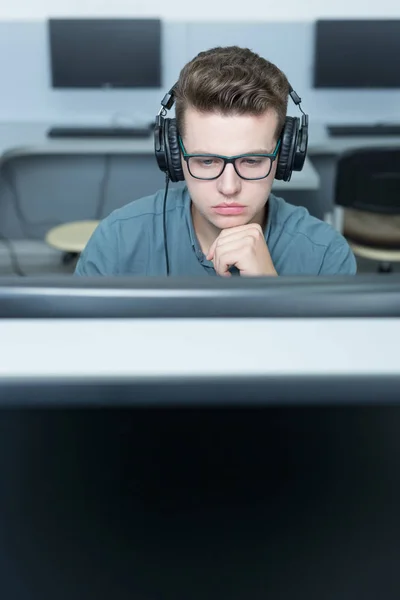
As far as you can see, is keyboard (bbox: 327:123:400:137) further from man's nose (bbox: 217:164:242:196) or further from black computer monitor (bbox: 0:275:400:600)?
black computer monitor (bbox: 0:275:400:600)

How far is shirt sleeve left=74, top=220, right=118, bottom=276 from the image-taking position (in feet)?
4.33

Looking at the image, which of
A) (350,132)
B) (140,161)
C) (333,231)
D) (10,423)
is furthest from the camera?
(140,161)

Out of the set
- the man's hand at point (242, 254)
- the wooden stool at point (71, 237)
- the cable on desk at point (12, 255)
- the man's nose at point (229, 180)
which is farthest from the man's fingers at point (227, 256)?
the cable on desk at point (12, 255)

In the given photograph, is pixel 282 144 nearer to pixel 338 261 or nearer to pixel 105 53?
pixel 338 261

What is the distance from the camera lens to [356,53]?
3482 mm

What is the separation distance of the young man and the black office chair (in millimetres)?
1530

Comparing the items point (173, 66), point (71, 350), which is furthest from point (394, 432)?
point (173, 66)

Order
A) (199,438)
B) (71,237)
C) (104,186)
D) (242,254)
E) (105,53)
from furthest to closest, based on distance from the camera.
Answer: (104,186) → (105,53) → (71,237) → (242,254) → (199,438)

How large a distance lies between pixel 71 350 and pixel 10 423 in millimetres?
61

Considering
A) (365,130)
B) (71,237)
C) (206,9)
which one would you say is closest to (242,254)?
(71,237)

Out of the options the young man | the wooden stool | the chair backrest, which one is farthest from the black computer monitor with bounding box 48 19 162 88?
the young man

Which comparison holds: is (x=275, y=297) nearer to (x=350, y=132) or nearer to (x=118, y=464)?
(x=118, y=464)

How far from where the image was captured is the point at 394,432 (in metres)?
0.43

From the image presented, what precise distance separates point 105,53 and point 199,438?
335cm
